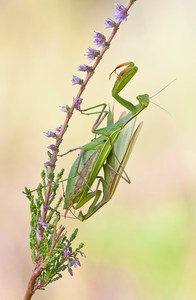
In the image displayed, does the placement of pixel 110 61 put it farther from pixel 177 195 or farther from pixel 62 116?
pixel 177 195

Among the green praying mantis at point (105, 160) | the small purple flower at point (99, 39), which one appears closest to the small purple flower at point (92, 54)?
the small purple flower at point (99, 39)

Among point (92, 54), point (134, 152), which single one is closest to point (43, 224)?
point (92, 54)

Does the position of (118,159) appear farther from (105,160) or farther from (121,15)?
(121,15)

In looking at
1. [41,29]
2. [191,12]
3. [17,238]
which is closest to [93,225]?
[17,238]

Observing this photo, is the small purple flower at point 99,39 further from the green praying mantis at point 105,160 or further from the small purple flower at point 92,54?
the green praying mantis at point 105,160

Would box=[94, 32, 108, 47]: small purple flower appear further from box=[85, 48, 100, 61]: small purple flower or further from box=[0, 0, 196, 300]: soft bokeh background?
box=[0, 0, 196, 300]: soft bokeh background

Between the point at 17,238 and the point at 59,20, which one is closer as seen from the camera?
the point at 17,238
